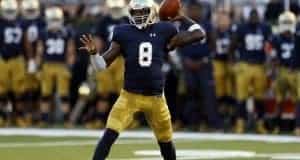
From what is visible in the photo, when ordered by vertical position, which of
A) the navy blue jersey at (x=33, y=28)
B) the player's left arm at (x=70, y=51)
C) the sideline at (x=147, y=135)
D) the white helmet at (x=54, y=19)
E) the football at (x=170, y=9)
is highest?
the football at (x=170, y=9)

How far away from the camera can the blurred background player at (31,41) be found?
15.2m

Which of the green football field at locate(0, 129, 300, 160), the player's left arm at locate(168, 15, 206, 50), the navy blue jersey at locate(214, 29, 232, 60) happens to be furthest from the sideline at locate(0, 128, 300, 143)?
the player's left arm at locate(168, 15, 206, 50)

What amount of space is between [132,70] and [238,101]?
5.94 m

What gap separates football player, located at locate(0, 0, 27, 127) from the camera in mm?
15211

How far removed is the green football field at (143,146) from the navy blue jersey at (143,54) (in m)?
1.91

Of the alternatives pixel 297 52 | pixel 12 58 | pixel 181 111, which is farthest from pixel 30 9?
pixel 297 52

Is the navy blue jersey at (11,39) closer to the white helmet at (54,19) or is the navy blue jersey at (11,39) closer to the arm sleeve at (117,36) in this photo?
the white helmet at (54,19)

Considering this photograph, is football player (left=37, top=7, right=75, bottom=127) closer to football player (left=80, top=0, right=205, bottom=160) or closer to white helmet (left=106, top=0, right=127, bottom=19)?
white helmet (left=106, top=0, right=127, bottom=19)

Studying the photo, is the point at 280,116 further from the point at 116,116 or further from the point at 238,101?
the point at 116,116

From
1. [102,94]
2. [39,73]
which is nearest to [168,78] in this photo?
[102,94]

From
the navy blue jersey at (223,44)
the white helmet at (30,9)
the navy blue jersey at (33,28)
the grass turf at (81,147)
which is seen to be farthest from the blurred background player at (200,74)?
the white helmet at (30,9)

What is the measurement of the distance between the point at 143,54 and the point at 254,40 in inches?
229

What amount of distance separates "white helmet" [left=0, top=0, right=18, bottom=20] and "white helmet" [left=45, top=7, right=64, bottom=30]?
0.52m

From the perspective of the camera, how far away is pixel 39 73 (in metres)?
15.2
